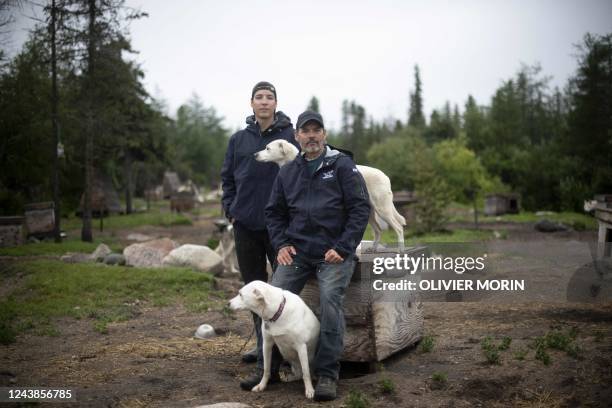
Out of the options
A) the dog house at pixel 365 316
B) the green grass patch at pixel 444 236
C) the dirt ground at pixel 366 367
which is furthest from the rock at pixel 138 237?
the dog house at pixel 365 316

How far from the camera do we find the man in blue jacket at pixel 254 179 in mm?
5809

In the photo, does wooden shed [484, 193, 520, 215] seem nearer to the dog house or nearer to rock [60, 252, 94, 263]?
rock [60, 252, 94, 263]

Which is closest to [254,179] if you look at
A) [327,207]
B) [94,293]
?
[327,207]

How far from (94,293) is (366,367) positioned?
639cm

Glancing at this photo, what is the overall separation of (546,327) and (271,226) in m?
3.80

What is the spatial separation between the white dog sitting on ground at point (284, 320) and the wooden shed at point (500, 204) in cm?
2661

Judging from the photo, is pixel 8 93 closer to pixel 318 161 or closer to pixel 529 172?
pixel 318 161

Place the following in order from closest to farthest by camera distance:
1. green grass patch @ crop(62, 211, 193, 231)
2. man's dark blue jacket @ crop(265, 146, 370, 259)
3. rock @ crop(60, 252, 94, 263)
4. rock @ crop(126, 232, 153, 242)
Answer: man's dark blue jacket @ crop(265, 146, 370, 259) < rock @ crop(60, 252, 94, 263) < rock @ crop(126, 232, 153, 242) < green grass patch @ crop(62, 211, 193, 231)

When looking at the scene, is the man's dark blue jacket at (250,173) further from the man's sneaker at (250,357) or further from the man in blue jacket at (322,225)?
the man's sneaker at (250,357)

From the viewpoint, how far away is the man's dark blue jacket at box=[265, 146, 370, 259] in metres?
5.04

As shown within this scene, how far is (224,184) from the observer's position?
20.2 ft

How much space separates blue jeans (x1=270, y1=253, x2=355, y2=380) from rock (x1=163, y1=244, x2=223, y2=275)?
7.84 m

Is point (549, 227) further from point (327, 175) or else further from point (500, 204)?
point (327, 175)

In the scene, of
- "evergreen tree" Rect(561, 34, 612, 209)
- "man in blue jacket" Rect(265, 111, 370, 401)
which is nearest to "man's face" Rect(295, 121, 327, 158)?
"man in blue jacket" Rect(265, 111, 370, 401)
